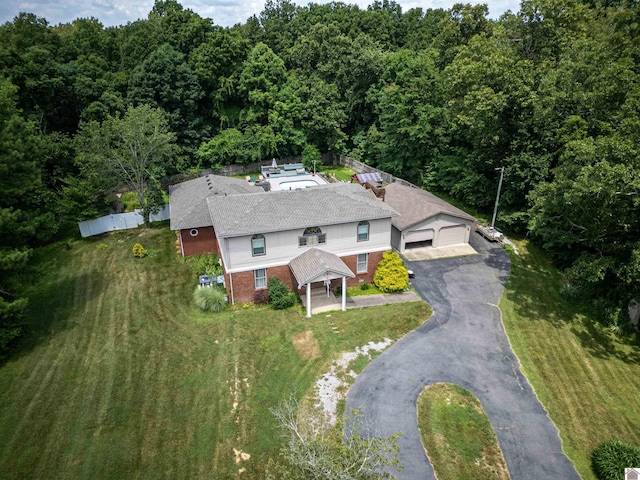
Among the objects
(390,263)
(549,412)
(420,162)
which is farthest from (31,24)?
(549,412)

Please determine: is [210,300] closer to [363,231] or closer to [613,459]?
[363,231]

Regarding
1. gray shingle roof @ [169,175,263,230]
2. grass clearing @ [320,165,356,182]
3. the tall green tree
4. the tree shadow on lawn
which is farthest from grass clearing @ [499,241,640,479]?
the tall green tree

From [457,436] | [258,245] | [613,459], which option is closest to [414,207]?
[258,245]

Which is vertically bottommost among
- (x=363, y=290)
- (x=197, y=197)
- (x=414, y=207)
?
(x=363, y=290)

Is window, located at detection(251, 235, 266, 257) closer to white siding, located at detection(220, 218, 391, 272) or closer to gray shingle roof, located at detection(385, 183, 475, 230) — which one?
white siding, located at detection(220, 218, 391, 272)

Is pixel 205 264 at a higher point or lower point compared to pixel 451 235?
lower

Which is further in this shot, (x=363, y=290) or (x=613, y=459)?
(x=363, y=290)
